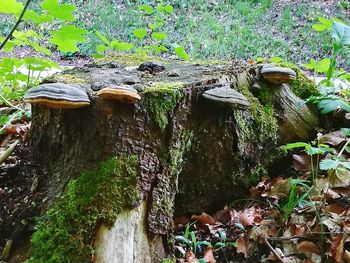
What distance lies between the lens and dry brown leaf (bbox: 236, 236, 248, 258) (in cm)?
242

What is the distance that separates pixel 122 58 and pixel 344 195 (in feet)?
6.66

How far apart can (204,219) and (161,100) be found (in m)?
0.91

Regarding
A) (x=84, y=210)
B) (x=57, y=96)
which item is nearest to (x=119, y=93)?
(x=57, y=96)

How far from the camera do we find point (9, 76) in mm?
3682

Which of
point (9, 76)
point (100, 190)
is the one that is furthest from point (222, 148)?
point (9, 76)

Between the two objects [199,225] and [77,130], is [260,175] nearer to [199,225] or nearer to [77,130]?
[199,225]

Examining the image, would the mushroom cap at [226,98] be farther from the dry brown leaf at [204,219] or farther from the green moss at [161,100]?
the dry brown leaf at [204,219]

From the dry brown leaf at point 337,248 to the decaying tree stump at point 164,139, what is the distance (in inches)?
32.7

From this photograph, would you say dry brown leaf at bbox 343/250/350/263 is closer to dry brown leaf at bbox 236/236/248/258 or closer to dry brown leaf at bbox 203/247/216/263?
dry brown leaf at bbox 236/236/248/258

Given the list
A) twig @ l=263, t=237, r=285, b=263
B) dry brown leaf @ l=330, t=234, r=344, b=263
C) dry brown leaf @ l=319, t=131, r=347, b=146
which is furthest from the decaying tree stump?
dry brown leaf @ l=330, t=234, r=344, b=263

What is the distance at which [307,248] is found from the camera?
7.58 feet

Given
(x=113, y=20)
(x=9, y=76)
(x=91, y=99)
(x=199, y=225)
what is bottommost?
(x=113, y=20)

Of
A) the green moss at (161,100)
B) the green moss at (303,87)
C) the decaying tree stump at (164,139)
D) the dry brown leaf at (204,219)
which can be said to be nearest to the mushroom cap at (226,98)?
the decaying tree stump at (164,139)

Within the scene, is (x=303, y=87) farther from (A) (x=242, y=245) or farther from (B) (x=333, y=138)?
(A) (x=242, y=245)
